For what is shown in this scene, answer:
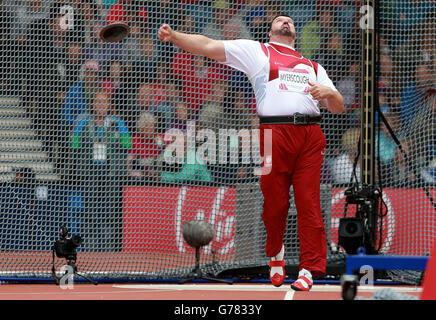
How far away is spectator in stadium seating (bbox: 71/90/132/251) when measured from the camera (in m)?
7.28

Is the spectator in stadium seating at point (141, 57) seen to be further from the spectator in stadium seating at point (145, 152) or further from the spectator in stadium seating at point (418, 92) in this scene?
the spectator in stadium seating at point (418, 92)

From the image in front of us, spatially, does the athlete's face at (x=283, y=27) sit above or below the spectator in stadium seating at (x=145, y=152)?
above

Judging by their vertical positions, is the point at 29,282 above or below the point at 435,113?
below

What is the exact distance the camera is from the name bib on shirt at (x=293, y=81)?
537 cm

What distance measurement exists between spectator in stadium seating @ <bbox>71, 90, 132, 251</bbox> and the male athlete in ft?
7.58

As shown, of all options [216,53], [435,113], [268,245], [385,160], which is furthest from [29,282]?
[435,113]

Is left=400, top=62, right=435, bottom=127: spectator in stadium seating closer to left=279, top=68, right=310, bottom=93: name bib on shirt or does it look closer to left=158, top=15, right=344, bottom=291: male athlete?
left=158, top=15, right=344, bottom=291: male athlete

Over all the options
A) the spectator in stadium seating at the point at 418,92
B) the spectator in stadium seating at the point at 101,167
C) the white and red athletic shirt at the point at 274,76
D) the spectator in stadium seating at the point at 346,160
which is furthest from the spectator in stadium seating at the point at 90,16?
the spectator in stadium seating at the point at 418,92

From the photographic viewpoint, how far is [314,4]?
733 cm

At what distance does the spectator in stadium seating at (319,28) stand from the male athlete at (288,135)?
1.85 meters

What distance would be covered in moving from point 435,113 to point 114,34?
346 cm
